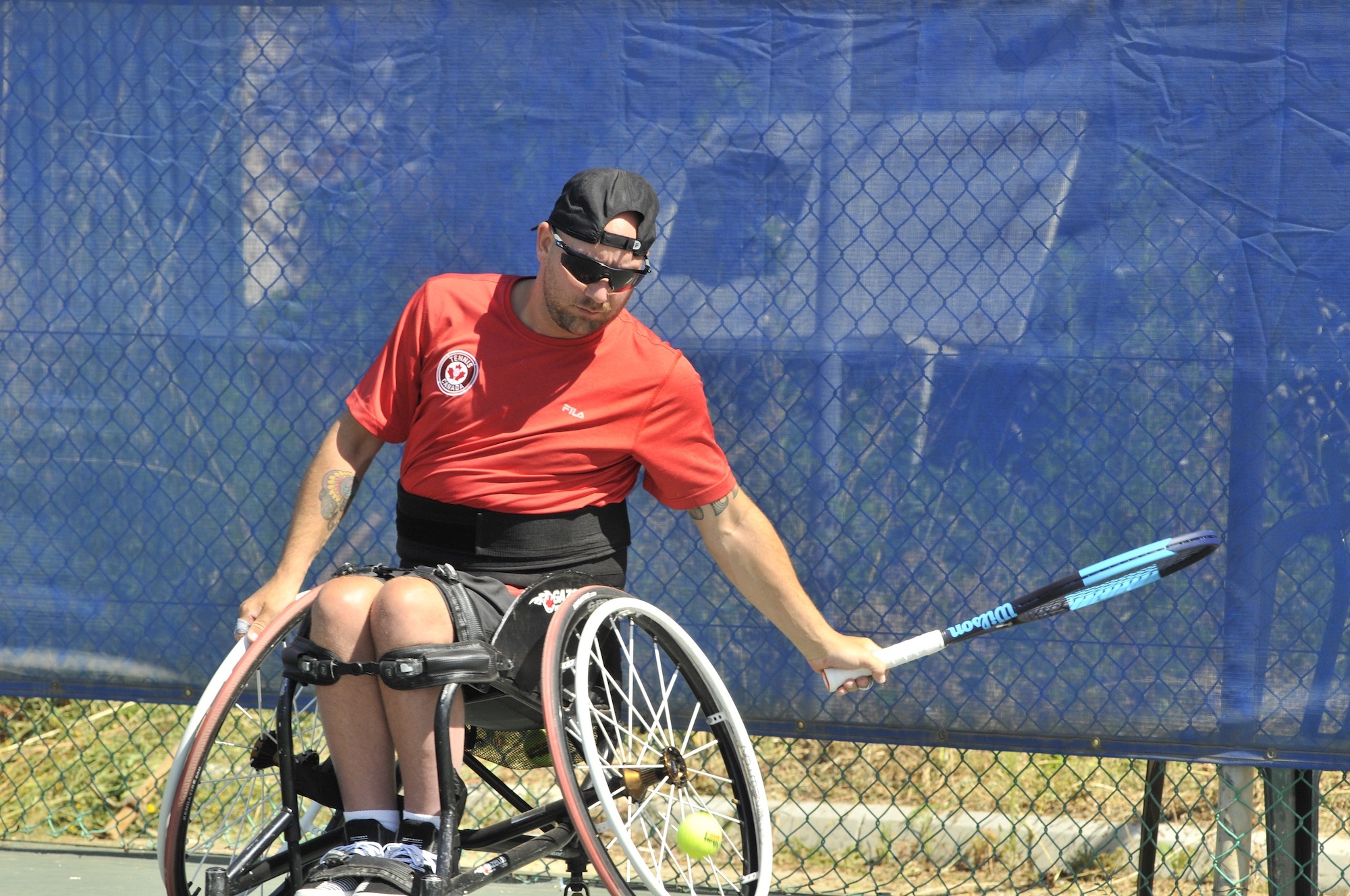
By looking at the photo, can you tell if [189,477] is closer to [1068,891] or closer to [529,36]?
[529,36]

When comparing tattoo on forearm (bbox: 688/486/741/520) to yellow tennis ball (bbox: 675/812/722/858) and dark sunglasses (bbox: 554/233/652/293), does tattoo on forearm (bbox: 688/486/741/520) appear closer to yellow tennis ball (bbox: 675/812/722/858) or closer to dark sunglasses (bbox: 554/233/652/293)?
dark sunglasses (bbox: 554/233/652/293)

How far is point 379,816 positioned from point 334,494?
70 cm

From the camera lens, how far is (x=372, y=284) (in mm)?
3400

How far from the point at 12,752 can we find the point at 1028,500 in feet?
11.3

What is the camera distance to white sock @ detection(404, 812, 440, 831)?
2449 mm

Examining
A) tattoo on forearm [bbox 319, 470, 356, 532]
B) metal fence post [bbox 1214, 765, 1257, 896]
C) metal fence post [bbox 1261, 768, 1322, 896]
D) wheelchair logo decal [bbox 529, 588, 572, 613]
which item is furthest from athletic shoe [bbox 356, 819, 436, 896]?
metal fence post [bbox 1261, 768, 1322, 896]

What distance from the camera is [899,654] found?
2.92 m

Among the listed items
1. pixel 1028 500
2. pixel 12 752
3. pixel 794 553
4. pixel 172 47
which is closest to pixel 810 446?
pixel 794 553

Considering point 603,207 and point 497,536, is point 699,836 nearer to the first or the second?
point 497,536

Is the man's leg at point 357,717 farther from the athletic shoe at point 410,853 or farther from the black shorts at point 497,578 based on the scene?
the black shorts at point 497,578

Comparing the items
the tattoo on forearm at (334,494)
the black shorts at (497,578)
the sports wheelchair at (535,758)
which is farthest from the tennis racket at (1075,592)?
the tattoo on forearm at (334,494)

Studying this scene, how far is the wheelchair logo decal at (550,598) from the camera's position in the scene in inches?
103

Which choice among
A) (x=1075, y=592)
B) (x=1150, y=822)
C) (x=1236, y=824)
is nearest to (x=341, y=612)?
(x=1075, y=592)

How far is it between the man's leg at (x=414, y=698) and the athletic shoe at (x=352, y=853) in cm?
7
